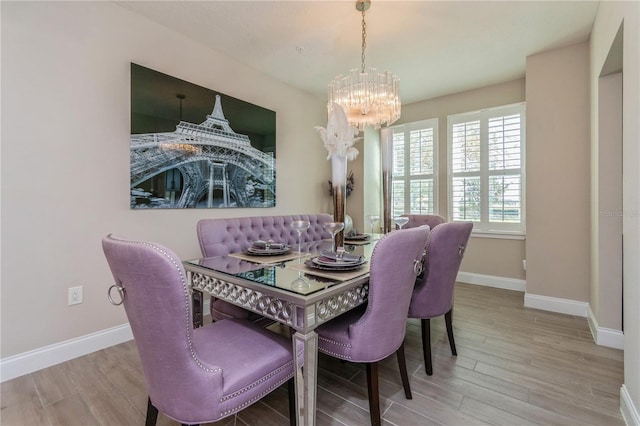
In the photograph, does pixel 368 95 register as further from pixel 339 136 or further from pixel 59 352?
pixel 59 352

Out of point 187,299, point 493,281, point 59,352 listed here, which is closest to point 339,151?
point 187,299

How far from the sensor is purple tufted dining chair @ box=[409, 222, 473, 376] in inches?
72.1

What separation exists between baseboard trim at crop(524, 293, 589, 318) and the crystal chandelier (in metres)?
2.48

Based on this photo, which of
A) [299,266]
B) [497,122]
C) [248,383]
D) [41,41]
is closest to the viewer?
[248,383]

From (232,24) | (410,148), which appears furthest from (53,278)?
(410,148)

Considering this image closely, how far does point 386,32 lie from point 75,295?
11.1 feet

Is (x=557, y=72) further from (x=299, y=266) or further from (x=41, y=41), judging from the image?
(x=41, y=41)

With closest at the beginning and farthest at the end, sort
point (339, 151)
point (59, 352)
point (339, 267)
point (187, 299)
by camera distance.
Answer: point (187, 299) → point (339, 267) → point (339, 151) → point (59, 352)

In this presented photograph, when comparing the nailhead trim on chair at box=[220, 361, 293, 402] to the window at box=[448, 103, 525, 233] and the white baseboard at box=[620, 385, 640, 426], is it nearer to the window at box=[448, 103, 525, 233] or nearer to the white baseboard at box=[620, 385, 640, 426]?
the white baseboard at box=[620, 385, 640, 426]

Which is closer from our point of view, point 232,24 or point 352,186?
point 232,24

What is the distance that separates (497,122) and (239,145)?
3373 millimetres

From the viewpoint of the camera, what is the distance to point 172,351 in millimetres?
956

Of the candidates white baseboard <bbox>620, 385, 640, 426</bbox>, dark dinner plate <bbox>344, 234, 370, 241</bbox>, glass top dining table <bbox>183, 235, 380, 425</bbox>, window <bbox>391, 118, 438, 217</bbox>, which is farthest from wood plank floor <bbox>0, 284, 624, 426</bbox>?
window <bbox>391, 118, 438, 217</bbox>

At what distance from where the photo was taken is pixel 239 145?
10.4 ft
